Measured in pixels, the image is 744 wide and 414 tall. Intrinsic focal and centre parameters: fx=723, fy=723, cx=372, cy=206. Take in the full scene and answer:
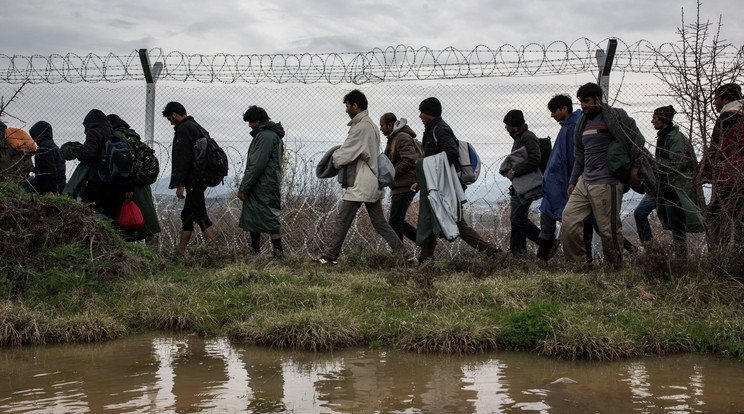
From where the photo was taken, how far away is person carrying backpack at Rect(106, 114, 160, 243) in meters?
8.12

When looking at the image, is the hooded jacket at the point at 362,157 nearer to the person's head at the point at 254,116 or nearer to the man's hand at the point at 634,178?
the person's head at the point at 254,116

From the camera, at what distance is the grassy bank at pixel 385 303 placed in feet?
15.0

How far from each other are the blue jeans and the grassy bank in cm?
123

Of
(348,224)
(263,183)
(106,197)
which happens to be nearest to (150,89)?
(106,197)

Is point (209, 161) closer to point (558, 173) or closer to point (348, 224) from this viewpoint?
point (348, 224)

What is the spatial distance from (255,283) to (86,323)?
1.64 metres

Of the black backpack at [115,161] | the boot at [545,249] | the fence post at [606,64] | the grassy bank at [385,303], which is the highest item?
the fence post at [606,64]

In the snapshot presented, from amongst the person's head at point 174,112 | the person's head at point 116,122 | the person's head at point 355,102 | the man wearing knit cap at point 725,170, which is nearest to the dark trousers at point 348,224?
the person's head at point 355,102

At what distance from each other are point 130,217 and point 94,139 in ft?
3.03

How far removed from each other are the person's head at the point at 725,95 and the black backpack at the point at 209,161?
5141mm

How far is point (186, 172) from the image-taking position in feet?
27.0

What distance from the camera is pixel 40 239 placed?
6.20 metres

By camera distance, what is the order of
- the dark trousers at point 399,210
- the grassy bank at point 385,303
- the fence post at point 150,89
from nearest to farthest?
the grassy bank at point 385,303, the dark trousers at point 399,210, the fence post at point 150,89

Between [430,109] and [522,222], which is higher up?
[430,109]
